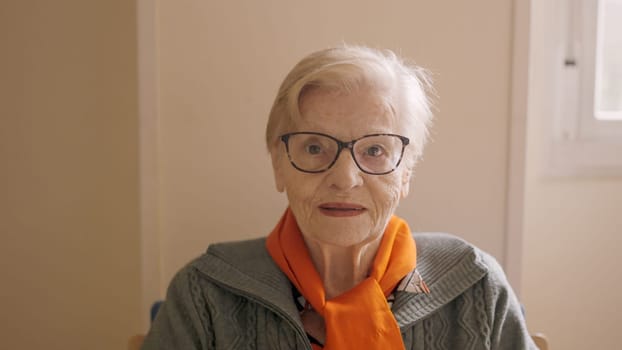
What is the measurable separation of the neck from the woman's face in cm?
8

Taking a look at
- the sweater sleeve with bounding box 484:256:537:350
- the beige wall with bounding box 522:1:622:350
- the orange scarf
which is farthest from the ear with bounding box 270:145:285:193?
the beige wall with bounding box 522:1:622:350

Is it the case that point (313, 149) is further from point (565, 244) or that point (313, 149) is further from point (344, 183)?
point (565, 244)

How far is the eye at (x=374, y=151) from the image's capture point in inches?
51.0

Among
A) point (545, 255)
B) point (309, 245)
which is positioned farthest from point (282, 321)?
point (545, 255)

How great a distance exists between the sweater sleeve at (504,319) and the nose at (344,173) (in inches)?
15.9

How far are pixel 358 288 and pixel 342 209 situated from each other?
0.19m

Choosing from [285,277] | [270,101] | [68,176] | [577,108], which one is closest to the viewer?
[285,277]

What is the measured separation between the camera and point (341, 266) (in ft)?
4.61

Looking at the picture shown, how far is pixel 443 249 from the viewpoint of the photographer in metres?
1.47

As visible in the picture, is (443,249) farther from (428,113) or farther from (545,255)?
(545,255)

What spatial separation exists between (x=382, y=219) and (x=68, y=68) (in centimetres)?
112

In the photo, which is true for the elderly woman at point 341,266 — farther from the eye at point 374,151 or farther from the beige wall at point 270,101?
the beige wall at point 270,101

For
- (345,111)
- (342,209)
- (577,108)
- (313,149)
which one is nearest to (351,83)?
(345,111)

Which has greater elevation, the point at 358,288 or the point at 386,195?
the point at 386,195
